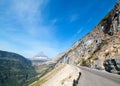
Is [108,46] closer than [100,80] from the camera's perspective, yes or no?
No

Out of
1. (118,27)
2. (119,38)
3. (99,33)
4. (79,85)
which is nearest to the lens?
(79,85)

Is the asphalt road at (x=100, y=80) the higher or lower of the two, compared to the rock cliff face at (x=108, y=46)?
lower

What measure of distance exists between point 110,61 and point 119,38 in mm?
22775

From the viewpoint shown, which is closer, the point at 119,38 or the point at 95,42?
the point at 119,38

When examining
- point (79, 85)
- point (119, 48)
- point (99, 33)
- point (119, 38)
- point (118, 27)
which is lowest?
point (79, 85)

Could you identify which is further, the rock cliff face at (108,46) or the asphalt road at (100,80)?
the rock cliff face at (108,46)

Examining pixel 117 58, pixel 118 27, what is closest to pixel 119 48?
pixel 117 58

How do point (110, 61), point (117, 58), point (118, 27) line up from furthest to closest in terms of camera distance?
point (118, 27) → point (110, 61) → point (117, 58)

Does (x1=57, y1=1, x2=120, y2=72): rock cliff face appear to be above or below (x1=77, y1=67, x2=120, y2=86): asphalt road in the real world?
above

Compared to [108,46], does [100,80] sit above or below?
below

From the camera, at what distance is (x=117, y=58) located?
36.3 m

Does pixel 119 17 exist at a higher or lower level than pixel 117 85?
higher

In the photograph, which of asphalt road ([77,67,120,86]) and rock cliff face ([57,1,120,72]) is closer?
asphalt road ([77,67,120,86])

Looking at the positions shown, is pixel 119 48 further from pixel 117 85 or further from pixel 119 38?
pixel 117 85
